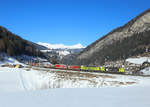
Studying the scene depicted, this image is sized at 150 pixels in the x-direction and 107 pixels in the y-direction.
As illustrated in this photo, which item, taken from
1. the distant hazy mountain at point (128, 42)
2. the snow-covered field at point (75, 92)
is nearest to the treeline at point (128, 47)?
the distant hazy mountain at point (128, 42)

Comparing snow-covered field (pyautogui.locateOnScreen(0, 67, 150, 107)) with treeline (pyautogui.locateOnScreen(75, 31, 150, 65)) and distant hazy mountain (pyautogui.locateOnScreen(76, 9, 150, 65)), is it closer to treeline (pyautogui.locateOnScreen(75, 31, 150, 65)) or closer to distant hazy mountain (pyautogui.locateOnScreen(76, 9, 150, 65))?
distant hazy mountain (pyautogui.locateOnScreen(76, 9, 150, 65))

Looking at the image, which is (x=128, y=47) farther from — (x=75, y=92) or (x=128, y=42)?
(x=75, y=92)

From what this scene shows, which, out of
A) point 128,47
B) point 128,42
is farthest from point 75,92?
point 128,42

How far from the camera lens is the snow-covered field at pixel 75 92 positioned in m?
8.49

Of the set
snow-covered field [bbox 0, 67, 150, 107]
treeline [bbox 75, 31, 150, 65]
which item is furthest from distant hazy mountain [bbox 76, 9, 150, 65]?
snow-covered field [bbox 0, 67, 150, 107]

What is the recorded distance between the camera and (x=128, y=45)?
436 ft

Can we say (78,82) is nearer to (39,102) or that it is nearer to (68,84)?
(68,84)

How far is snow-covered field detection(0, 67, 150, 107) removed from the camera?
8.49 meters

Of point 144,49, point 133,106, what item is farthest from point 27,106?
point 144,49

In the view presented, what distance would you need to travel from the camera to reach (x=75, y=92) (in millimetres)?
11867

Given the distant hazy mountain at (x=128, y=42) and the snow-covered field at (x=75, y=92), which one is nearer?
the snow-covered field at (x=75, y=92)

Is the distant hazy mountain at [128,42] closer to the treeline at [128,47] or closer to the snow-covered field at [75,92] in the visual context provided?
the treeline at [128,47]

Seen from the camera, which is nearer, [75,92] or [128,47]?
[75,92]

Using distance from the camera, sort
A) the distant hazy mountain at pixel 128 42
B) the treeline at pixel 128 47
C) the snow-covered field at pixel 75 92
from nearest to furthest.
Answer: the snow-covered field at pixel 75 92, the treeline at pixel 128 47, the distant hazy mountain at pixel 128 42
